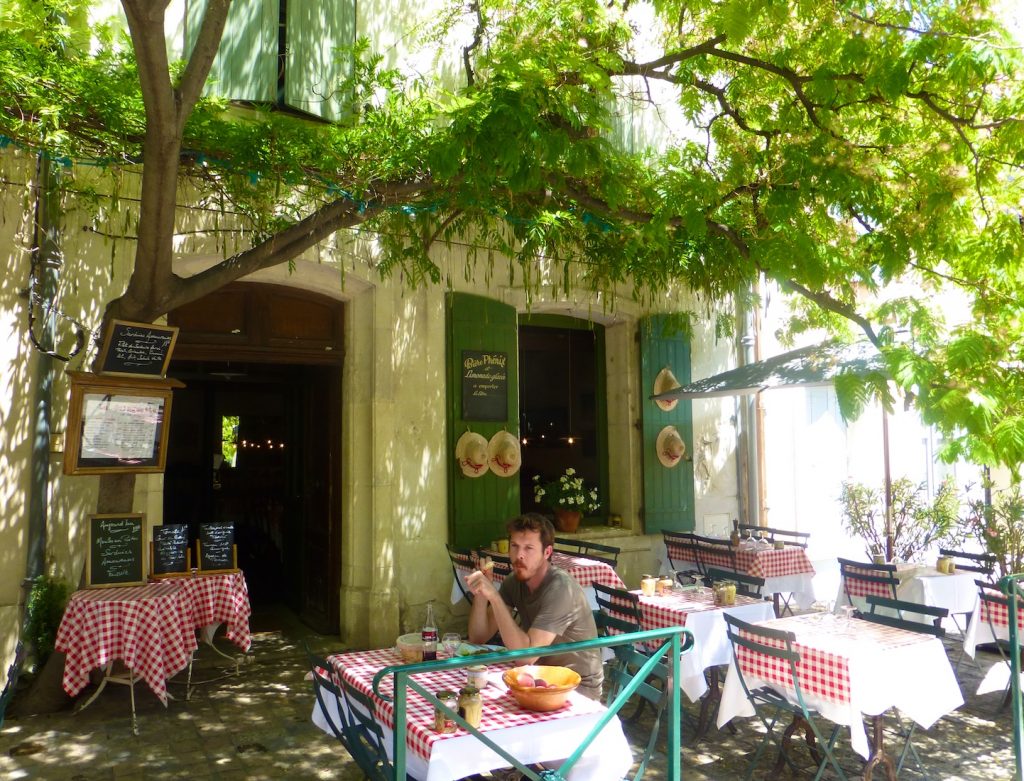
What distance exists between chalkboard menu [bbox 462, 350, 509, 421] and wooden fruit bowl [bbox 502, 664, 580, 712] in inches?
185

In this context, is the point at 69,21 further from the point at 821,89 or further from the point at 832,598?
the point at 832,598

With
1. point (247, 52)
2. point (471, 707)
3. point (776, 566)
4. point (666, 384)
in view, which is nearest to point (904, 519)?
point (776, 566)

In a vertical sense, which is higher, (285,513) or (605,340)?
(605,340)

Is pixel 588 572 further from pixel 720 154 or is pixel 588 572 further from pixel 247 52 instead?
pixel 247 52

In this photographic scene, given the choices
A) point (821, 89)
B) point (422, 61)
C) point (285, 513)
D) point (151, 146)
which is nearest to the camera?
point (151, 146)

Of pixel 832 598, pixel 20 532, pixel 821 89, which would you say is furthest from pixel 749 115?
pixel 20 532

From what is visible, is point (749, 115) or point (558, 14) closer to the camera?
point (558, 14)

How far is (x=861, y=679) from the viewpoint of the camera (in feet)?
13.0

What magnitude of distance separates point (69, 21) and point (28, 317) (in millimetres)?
2156

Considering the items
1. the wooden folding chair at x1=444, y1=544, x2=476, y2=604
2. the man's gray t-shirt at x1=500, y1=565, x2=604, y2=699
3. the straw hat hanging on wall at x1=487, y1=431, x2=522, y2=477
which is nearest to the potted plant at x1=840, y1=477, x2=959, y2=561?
the straw hat hanging on wall at x1=487, y1=431, x2=522, y2=477

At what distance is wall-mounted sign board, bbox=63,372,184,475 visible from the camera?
520cm

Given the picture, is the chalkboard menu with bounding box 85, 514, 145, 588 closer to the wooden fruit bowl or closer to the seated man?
the seated man

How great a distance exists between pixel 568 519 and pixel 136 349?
187 inches

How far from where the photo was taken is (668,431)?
30.0 ft
